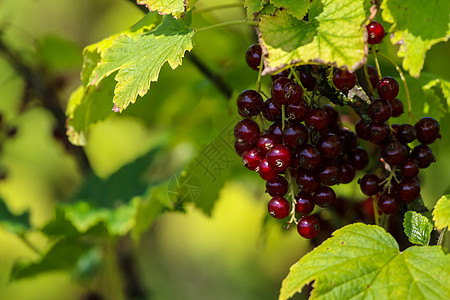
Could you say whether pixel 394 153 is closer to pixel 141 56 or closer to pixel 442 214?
pixel 442 214

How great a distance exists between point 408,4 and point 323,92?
23cm

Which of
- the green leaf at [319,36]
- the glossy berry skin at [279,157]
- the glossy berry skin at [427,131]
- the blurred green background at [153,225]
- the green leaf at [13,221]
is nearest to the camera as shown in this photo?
the green leaf at [319,36]

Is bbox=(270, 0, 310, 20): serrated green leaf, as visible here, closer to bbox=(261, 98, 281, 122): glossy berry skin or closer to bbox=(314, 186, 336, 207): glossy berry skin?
bbox=(261, 98, 281, 122): glossy berry skin

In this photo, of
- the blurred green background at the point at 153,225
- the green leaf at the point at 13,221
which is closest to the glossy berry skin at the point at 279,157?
the green leaf at the point at 13,221

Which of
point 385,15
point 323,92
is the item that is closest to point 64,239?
point 323,92

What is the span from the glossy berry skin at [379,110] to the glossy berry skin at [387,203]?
0.16 meters

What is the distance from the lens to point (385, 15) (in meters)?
0.87

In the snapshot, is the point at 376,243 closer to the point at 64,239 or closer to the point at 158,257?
the point at 64,239

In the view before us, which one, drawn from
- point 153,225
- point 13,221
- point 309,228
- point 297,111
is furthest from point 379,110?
point 153,225

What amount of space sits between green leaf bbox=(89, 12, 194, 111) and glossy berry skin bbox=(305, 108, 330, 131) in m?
0.25

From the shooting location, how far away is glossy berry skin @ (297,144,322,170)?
953mm

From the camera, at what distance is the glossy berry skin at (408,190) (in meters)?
1.01

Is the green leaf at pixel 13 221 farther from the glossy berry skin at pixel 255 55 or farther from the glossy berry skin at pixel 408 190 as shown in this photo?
the glossy berry skin at pixel 408 190

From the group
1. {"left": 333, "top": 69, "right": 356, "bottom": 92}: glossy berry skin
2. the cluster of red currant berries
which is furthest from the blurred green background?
{"left": 333, "top": 69, "right": 356, "bottom": 92}: glossy berry skin
